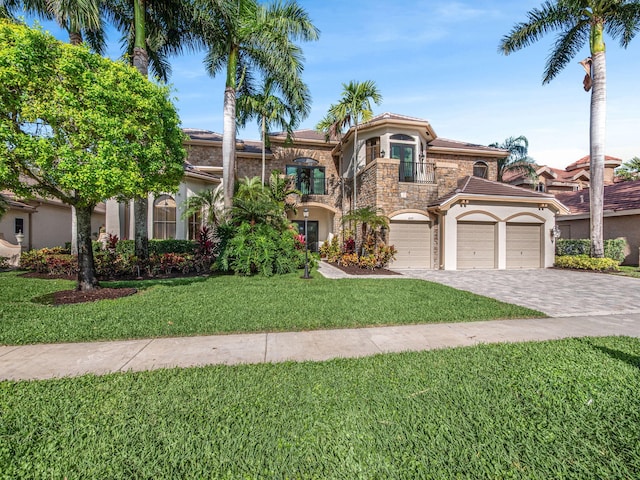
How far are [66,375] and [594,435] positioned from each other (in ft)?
17.2

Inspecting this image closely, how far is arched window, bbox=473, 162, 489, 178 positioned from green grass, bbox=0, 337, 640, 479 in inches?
757

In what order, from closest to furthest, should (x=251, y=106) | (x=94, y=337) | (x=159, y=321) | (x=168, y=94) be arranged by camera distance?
(x=94, y=337) → (x=159, y=321) → (x=168, y=94) → (x=251, y=106)

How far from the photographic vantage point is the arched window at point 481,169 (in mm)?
20391

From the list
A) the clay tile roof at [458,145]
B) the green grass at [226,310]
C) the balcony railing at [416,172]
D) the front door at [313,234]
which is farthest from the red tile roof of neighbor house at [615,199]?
the front door at [313,234]

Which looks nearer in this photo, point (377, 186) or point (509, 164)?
point (377, 186)

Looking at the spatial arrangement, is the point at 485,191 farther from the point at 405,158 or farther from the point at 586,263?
the point at 586,263

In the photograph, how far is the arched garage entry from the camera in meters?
14.7

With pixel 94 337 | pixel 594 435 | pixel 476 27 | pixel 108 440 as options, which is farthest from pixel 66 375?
pixel 476 27

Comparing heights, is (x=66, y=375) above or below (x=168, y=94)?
below

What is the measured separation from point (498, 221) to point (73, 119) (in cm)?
1623

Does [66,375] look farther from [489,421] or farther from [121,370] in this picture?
[489,421]

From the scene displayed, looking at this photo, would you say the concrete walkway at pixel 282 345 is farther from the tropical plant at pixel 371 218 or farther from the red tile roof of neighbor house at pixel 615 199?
the red tile roof of neighbor house at pixel 615 199

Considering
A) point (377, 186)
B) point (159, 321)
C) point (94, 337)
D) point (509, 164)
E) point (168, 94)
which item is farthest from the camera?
point (509, 164)

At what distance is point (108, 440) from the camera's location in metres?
2.31
